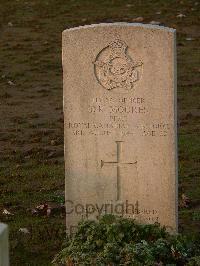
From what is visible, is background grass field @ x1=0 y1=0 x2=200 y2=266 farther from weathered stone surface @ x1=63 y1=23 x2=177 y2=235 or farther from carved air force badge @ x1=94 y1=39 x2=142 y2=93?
carved air force badge @ x1=94 y1=39 x2=142 y2=93

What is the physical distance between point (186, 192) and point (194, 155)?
4.74 ft

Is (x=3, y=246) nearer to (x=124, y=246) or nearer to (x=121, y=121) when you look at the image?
(x=124, y=246)

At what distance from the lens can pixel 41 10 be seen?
24.0m

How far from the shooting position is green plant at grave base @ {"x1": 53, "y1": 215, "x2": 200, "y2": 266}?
19.8 feet

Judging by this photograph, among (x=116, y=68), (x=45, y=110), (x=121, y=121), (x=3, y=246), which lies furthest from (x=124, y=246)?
(x=45, y=110)

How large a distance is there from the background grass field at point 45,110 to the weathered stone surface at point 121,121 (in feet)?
2.17

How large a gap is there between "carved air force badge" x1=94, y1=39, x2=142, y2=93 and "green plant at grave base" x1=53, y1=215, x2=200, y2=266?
3.52 feet

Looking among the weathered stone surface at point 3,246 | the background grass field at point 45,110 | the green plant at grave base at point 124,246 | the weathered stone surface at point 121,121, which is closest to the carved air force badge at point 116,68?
the weathered stone surface at point 121,121

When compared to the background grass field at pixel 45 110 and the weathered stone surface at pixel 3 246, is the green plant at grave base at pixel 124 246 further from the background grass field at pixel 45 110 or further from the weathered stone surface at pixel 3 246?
the weathered stone surface at pixel 3 246

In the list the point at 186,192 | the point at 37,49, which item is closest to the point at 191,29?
the point at 37,49

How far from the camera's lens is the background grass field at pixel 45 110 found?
785 centimetres

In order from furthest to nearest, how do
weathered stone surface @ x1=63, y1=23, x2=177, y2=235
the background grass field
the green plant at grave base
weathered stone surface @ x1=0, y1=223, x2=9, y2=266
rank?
the background grass field → weathered stone surface @ x1=63, y1=23, x2=177, y2=235 → the green plant at grave base → weathered stone surface @ x1=0, y1=223, x2=9, y2=266

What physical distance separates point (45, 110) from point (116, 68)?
6099 mm

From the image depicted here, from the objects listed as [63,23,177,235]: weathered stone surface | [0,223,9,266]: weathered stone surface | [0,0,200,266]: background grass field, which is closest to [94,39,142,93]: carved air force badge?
[63,23,177,235]: weathered stone surface
